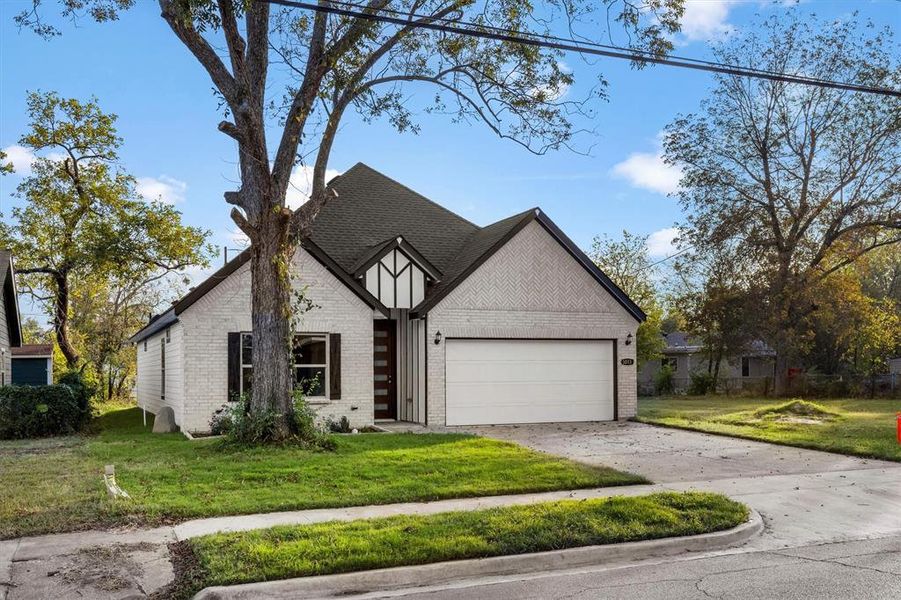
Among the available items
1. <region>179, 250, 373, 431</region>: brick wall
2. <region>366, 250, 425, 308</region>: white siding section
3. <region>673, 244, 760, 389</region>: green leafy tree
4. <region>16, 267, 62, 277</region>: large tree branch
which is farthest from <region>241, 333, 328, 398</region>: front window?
<region>673, 244, 760, 389</region>: green leafy tree

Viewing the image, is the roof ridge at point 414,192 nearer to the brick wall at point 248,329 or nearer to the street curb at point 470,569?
the brick wall at point 248,329

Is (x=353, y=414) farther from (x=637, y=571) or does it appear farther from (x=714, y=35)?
(x=714, y=35)

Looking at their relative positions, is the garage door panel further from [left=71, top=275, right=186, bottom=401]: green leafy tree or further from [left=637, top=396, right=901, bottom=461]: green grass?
[left=71, top=275, right=186, bottom=401]: green leafy tree

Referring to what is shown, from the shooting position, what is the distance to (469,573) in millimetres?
6883

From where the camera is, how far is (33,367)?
30.3 m

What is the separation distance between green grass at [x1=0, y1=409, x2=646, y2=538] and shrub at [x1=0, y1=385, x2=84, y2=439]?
7.78ft

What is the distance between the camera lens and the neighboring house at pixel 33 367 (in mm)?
29814

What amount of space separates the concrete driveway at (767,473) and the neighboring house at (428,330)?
1910 millimetres

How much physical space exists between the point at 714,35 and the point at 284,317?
90.0 feet

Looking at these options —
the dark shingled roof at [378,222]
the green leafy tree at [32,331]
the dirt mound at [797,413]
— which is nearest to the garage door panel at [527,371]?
the dark shingled roof at [378,222]

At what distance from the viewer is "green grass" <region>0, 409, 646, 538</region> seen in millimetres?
8805

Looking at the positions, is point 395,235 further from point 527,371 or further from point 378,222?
point 527,371

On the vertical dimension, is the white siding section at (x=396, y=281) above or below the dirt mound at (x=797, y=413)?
above

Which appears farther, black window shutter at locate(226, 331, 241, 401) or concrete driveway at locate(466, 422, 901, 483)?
black window shutter at locate(226, 331, 241, 401)
